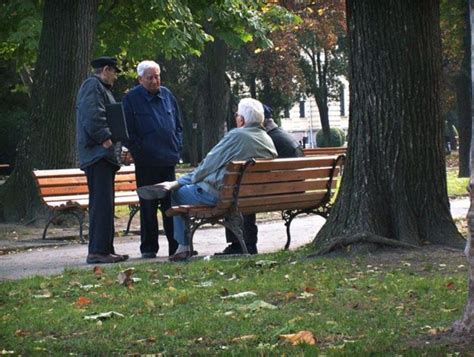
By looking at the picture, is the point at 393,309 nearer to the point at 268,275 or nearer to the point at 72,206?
the point at 268,275

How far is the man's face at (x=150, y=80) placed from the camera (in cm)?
1286

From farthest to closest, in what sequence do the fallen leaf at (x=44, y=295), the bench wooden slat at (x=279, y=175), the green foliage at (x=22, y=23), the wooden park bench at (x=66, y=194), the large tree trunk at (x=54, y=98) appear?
the green foliage at (x=22, y=23)
the large tree trunk at (x=54, y=98)
the wooden park bench at (x=66, y=194)
the bench wooden slat at (x=279, y=175)
the fallen leaf at (x=44, y=295)

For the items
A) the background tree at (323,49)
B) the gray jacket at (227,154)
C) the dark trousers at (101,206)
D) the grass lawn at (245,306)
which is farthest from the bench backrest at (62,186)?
the background tree at (323,49)

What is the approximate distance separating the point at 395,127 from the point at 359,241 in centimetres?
107

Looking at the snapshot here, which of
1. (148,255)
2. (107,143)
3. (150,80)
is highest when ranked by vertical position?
(150,80)

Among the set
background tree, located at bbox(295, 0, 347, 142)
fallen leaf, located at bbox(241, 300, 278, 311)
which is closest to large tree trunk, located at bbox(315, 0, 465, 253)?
fallen leaf, located at bbox(241, 300, 278, 311)

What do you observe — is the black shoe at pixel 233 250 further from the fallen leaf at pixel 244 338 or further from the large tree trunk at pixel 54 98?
the large tree trunk at pixel 54 98

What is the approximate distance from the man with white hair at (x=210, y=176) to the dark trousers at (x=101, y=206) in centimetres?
34

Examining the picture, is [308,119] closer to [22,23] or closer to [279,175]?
[22,23]

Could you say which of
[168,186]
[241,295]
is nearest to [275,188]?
[168,186]

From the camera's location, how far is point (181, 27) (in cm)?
2459

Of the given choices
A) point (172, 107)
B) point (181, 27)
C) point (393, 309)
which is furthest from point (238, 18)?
point (393, 309)

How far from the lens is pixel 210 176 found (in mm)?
12344

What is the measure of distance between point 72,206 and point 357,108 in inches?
215
